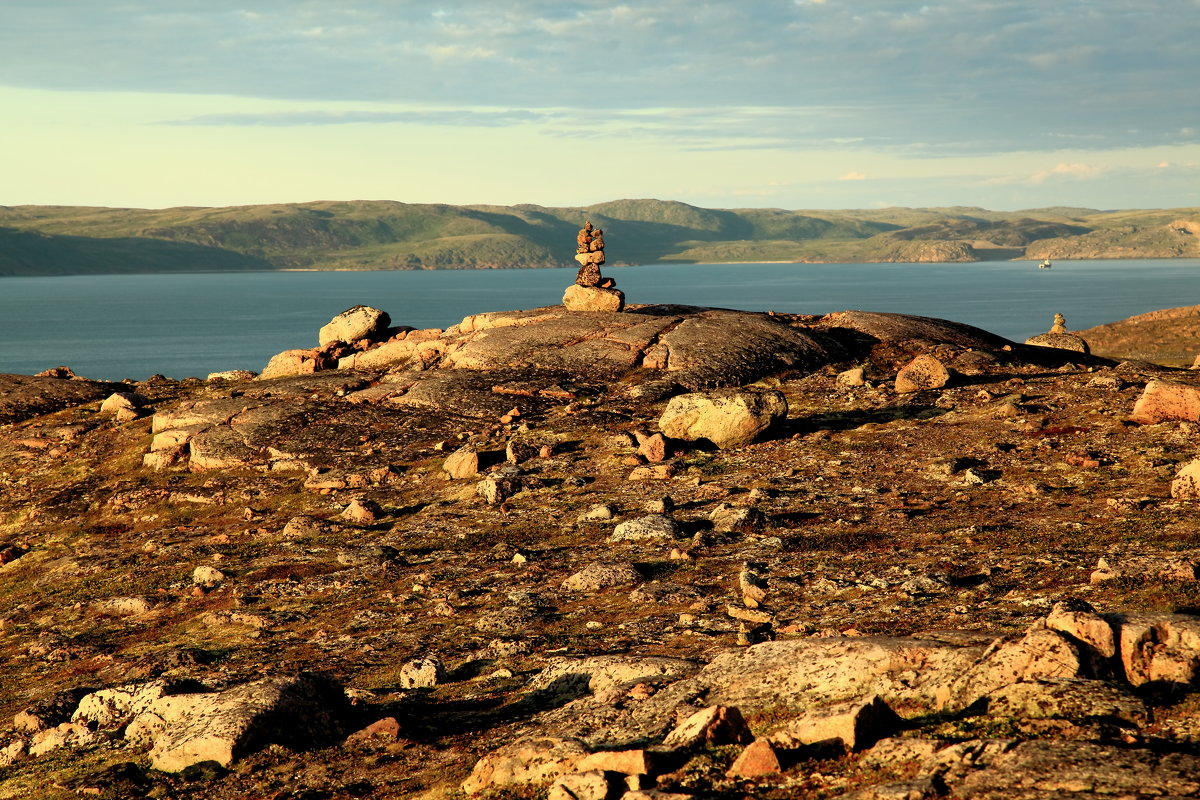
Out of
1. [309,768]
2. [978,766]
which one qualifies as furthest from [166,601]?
[978,766]

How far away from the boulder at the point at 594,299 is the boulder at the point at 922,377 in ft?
44.5

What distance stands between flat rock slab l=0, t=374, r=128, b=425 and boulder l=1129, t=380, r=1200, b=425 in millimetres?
42021

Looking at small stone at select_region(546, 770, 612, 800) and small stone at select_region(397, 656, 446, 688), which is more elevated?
small stone at select_region(546, 770, 612, 800)

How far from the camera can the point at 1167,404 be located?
30.9 meters

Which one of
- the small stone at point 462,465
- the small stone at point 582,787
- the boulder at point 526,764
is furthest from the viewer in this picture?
the small stone at point 462,465

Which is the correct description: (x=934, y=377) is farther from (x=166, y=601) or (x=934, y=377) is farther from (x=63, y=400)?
(x=63, y=400)

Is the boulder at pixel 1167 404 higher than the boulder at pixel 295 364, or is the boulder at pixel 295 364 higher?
the boulder at pixel 1167 404

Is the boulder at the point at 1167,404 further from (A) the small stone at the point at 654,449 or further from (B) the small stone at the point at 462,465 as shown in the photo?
(B) the small stone at the point at 462,465

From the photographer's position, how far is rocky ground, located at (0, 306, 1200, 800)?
41.1 ft

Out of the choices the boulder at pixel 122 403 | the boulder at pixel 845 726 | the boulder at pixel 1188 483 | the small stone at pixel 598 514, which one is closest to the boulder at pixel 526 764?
the boulder at pixel 845 726

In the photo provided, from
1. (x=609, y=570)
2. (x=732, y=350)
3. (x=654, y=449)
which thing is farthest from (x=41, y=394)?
(x=609, y=570)

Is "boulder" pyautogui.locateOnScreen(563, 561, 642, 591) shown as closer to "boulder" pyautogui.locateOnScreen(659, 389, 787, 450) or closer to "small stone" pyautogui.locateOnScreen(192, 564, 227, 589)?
"small stone" pyautogui.locateOnScreen(192, 564, 227, 589)

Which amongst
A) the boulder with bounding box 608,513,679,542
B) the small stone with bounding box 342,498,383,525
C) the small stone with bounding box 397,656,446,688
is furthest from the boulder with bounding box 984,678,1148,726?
the small stone with bounding box 342,498,383,525

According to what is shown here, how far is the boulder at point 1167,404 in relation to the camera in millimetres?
30703
